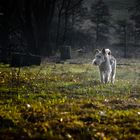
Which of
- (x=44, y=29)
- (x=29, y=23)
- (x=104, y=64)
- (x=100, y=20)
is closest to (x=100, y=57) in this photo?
(x=104, y=64)

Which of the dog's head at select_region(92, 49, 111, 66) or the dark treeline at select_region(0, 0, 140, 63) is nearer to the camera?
the dog's head at select_region(92, 49, 111, 66)

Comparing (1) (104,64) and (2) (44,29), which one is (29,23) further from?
(1) (104,64)

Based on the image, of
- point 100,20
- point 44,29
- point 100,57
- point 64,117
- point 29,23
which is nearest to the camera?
point 64,117

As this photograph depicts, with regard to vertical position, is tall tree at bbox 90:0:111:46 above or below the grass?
above

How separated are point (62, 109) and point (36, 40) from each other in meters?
31.7

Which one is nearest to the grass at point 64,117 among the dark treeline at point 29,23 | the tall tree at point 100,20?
the dark treeline at point 29,23

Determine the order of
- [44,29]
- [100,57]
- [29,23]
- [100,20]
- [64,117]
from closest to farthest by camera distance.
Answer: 1. [64,117]
2. [100,57]
3. [29,23]
4. [44,29]
5. [100,20]

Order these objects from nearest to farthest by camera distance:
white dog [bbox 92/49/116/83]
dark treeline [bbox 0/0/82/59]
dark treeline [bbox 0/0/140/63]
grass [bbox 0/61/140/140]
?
grass [bbox 0/61/140/140] < white dog [bbox 92/49/116/83] < dark treeline [bbox 0/0/82/59] < dark treeline [bbox 0/0/140/63]

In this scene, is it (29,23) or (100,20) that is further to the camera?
(100,20)

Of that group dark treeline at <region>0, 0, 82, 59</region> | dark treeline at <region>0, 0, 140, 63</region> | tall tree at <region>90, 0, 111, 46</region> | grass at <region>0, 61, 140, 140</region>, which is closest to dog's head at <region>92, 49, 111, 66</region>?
grass at <region>0, 61, 140, 140</region>

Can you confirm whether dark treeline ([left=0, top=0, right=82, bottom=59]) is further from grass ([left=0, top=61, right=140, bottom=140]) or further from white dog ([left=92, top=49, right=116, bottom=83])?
grass ([left=0, top=61, right=140, bottom=140])

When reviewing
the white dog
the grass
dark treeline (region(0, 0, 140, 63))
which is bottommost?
the grass

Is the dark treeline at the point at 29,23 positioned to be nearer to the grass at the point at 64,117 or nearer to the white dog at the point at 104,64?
the white dog at the point at 104,64

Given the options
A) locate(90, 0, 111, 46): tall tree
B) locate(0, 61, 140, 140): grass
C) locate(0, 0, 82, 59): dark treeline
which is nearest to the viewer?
locate(0, 61, 140, 140): grass
